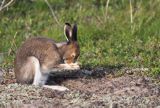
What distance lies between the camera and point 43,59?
26.6 feet

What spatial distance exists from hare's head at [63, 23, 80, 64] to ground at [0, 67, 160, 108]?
1.13ft

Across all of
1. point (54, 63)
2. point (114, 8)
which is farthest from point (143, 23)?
point (54, 63)

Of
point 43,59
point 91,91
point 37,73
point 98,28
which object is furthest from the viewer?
point 98,28

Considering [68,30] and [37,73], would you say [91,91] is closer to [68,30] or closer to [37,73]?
[37,73]

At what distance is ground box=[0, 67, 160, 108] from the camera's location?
23.7ft

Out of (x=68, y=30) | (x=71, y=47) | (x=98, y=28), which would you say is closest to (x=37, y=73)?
(x=71, y=47)

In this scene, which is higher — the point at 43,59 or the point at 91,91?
the point at 43,59

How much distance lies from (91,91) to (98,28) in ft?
11.9

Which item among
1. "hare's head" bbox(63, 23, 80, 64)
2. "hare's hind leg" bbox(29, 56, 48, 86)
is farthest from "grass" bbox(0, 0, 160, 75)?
"hare's hind leg" bbox(29, 56, 48, 86)

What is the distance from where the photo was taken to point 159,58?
9703mm

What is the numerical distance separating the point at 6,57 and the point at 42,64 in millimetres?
2047

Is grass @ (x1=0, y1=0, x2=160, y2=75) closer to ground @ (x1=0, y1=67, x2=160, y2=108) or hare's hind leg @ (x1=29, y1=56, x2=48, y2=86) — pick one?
ground @ (x1=0, y1=67, x2=160, y2=108)

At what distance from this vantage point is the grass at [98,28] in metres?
9.91

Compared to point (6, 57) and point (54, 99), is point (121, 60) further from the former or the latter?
point (54, 99)
